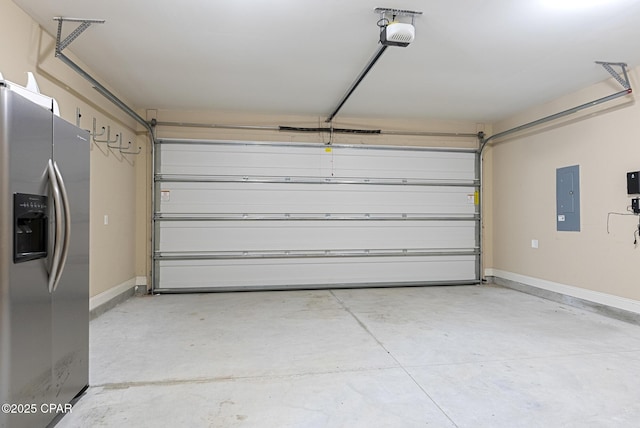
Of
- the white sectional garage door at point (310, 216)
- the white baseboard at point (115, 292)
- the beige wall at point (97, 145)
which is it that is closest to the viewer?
the beige wall at point (97, 145)

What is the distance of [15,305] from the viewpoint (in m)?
1.59

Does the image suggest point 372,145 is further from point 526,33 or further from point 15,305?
point 15,305

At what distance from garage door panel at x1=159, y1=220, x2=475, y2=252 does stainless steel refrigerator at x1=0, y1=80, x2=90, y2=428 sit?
11.1 ft

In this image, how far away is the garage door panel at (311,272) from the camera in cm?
558

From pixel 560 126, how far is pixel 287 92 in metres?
3.70

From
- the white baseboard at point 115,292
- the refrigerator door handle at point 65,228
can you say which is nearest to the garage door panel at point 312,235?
the white baseboard at point 115,292

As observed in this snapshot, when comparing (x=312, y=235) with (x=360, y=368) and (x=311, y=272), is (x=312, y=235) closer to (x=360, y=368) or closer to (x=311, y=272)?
(x=311, y=272)

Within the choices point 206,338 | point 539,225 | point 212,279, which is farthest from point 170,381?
point 539,225

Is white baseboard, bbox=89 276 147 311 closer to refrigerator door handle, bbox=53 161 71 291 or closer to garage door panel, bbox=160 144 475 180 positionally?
garage door panel, bbox=160 144 475 180

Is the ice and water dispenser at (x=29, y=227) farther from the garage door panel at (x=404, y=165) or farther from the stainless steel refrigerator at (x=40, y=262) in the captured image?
the garage door panel at (x=404, y=165)

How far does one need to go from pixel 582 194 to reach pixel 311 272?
152 inches

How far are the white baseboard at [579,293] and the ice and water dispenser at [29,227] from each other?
5.27m

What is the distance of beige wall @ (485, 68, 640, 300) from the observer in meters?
4.05

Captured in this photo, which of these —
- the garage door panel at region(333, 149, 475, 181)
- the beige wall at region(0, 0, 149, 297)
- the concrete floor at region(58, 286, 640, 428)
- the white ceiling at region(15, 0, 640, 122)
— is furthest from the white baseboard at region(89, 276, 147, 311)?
the garage door panel at region(333, 149, 475, 181)
